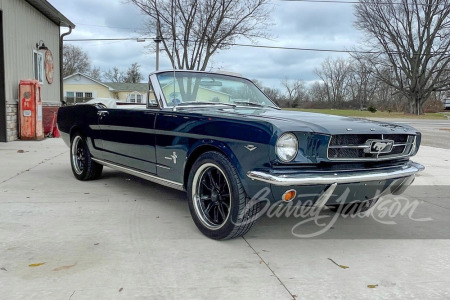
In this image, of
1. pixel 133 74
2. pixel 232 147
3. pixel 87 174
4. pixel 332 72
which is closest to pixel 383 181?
pixel 232 147

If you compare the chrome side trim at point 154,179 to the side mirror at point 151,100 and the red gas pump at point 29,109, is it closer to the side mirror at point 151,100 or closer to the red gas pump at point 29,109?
the side mirror at point 151,100

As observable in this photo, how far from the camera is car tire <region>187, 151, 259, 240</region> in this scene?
3123 mm

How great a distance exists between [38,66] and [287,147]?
12.8 m

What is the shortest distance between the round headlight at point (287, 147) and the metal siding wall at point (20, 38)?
9930mm

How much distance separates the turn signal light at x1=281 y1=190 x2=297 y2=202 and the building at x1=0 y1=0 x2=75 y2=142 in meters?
9.86

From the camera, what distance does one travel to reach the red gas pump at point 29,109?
11.1m

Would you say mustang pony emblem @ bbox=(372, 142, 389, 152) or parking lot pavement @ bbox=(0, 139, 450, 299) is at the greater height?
mustang pony emblem @ bbox=(372, 142, 389, 152)

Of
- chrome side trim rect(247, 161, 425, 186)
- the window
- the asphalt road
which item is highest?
the window

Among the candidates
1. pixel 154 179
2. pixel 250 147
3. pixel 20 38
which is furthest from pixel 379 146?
pixel 20 38

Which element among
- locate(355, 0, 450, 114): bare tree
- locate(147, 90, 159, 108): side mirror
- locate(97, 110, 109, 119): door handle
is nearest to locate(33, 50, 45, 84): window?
locate(97, 110, 109, 119): door handle

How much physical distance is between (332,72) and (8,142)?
82239 millimetres

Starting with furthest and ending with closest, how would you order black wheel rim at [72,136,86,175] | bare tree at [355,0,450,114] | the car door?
1. bare tree at [355,0,450,114]
2. black wheel rim at [72,136,86,175]
3. the car door

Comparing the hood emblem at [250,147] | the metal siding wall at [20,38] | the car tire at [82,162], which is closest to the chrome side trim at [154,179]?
the car tire at [82,162]

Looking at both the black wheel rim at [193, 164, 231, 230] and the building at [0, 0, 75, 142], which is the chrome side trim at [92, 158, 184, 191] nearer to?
the black wheel rim at [193, 164, 231, 230]
